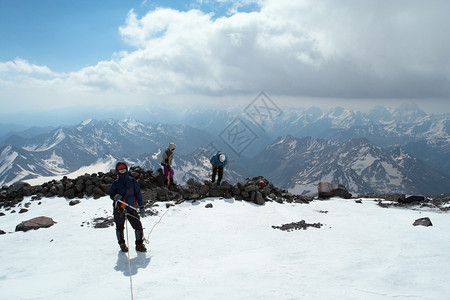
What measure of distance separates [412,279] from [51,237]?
12901mm

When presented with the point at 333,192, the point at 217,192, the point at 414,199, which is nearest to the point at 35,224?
the point at 217,192

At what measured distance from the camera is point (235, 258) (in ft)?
27.1

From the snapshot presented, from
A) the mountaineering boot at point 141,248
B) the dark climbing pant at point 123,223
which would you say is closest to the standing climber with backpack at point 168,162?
the dark climbing pant at point 123,223

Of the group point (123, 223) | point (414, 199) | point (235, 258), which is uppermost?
point (123, 223)

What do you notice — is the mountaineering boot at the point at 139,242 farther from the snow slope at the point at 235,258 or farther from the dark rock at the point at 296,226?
the dark rock at the point at 296,226

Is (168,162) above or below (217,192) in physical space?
above

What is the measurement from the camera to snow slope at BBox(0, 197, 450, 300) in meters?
6.02

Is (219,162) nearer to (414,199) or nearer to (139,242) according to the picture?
(139,242)

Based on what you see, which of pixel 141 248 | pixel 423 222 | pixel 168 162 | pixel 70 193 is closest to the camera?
pixel 141 248

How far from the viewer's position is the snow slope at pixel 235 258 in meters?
6.02

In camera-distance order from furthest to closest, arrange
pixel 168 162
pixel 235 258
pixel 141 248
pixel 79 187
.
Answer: pixel 168 162 < pixel 79 187 < pixel 141 248 < pixel 235 258

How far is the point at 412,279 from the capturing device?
6242mm

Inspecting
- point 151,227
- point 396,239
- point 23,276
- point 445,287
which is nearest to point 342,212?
point 396,239

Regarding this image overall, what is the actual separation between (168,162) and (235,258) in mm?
10620
